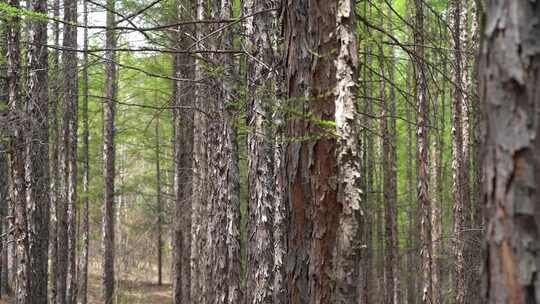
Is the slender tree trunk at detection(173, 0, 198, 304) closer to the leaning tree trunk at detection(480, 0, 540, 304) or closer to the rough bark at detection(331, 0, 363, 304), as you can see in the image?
the rough bark at detection(331, 0, 363, 304)

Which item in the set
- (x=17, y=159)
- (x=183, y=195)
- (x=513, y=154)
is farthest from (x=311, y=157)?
(x=183, y=195)

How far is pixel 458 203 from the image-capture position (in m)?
12.7

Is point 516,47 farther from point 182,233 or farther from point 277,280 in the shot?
point 182,233

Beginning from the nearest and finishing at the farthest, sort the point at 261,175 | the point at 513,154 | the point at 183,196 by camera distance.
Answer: the point at 513,154
the point at 261,175
the point at 183,196

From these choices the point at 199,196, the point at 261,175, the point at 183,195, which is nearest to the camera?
the point at 261,175

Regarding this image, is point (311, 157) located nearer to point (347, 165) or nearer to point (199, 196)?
point (347, 165)

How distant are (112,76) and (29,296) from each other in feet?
29.1

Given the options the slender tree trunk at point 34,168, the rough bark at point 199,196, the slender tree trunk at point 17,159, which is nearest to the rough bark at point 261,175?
the slender tree trunk at point 34,168

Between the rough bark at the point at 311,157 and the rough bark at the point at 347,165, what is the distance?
0.12ft

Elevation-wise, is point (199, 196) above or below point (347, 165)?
below

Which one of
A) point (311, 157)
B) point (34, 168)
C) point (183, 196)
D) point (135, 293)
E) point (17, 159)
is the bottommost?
point (135, 293)

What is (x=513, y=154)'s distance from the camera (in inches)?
64.7

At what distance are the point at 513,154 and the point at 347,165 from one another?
5.74ft

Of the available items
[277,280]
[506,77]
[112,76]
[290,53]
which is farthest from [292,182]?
[112,76]
